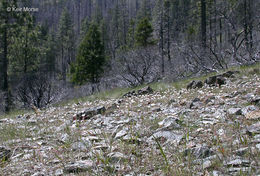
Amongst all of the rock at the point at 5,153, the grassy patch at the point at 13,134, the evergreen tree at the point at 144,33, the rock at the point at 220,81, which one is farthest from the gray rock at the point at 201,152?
the evergreen tree at the point at 144,33

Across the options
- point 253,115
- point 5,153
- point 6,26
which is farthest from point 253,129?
point 6,26

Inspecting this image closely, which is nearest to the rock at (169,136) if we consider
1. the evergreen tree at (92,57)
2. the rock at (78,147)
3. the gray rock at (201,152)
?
the gray rock at (201,152)

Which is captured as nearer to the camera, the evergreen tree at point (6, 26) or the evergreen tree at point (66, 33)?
the evergreen tree at point (6, 26)

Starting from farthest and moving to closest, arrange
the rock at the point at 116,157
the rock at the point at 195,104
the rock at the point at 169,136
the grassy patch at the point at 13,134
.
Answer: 1. the rock at the point at 195,104
2. the grassy patch at the point at 13,134
3. the rock at the point at 169,136
4. the rock at the point at 116,157

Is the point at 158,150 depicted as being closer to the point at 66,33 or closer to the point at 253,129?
the point at 253,129

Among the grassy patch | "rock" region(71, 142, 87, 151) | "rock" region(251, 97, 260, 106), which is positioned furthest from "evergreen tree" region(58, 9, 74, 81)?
"rock" region(71, 142, 87, 151)

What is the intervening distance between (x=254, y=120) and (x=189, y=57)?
8.81 meters

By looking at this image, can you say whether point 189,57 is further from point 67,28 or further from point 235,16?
point 67,28

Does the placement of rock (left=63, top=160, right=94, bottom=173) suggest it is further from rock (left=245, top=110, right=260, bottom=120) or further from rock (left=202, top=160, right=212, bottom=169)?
rock (left=245, top=110, right=260, bottom=120)

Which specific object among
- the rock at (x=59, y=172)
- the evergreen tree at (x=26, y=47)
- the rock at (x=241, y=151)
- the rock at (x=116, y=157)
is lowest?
the rock at (x=59, y=172)

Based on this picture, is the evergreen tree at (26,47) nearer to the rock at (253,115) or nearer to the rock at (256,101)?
the rock at (256,101)

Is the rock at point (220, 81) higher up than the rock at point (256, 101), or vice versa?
the rock at point (256, 101)

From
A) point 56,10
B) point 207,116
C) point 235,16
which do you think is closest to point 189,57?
point 235,16

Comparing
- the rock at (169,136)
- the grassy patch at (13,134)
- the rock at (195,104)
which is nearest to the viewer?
the rock at (169,136)
